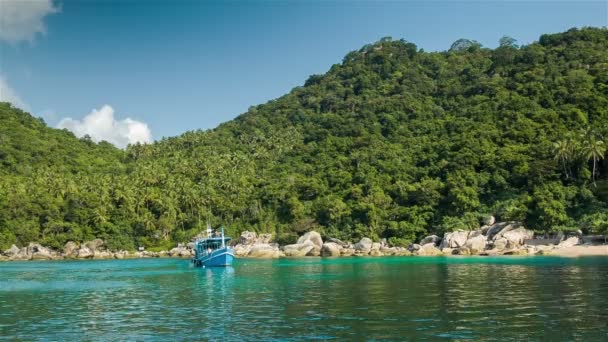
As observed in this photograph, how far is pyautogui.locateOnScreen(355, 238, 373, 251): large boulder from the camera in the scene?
89.1 meters

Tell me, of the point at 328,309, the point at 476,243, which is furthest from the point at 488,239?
the point at 328,309

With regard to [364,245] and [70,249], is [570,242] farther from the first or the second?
[70,249]

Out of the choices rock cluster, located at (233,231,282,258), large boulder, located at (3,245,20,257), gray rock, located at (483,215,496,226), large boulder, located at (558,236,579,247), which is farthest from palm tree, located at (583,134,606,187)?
large boulder, located at (3,245,20,257)

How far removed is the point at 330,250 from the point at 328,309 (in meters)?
63.5

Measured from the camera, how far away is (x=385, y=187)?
10531 cm

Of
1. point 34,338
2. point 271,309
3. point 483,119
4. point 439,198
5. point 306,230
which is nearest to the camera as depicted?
point 34,338

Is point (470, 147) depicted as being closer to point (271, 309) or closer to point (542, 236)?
point (542, 236)

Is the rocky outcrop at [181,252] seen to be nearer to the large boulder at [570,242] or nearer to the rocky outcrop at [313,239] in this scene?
the rocky outcrop at [313,239]

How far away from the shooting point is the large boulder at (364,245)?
89125 millimetres

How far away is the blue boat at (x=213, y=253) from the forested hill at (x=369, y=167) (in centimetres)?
3139

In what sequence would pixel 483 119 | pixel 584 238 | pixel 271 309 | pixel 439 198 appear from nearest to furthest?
1. pixel 271 309
2. pixel 584 238
3. pixel 439 198
4. pixel 483 119

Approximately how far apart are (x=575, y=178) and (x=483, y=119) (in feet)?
104

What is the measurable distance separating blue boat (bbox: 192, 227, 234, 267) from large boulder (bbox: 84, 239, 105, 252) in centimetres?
4330

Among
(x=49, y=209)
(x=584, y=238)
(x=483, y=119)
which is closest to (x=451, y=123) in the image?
(x=483, y=119)
